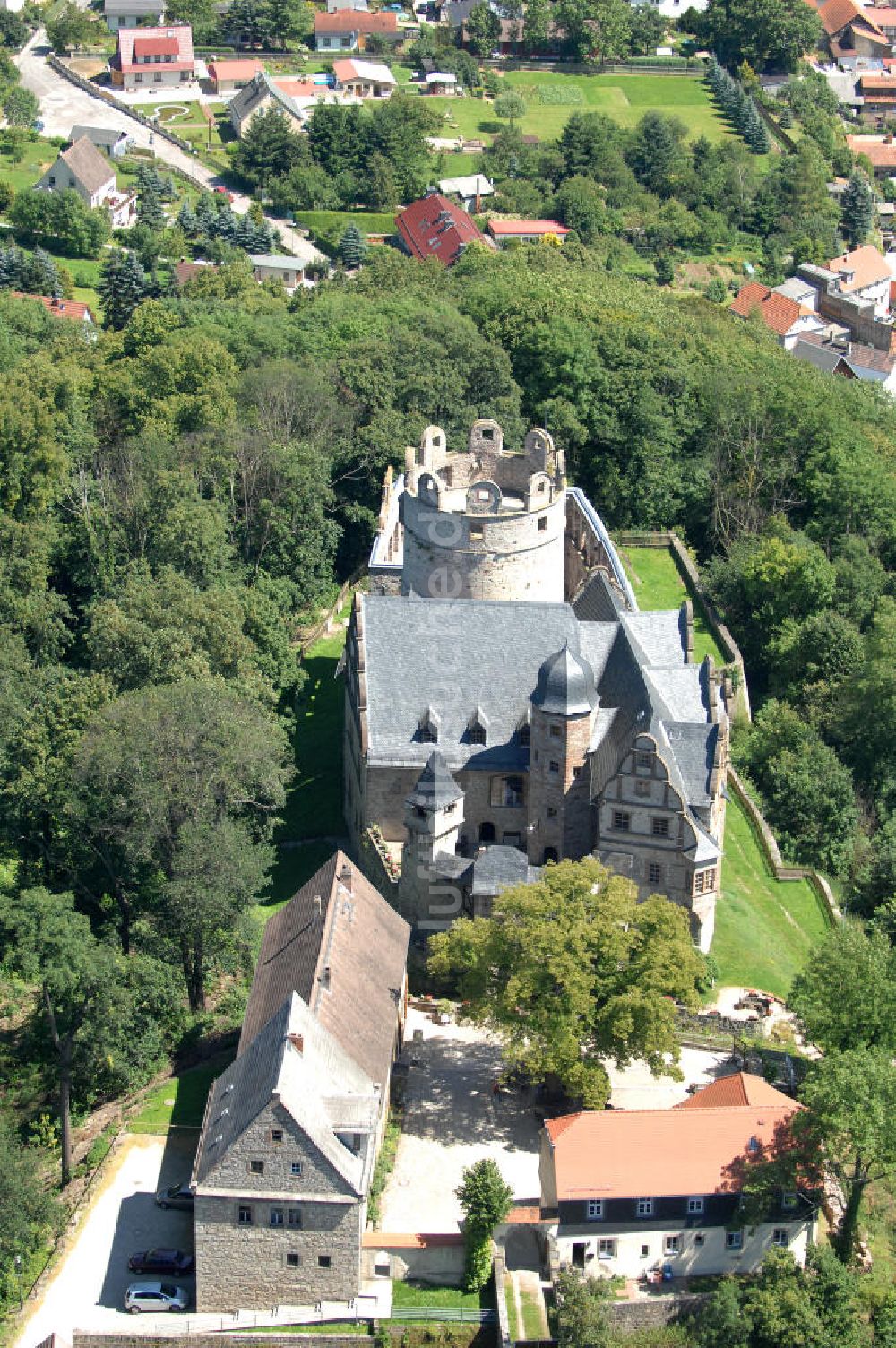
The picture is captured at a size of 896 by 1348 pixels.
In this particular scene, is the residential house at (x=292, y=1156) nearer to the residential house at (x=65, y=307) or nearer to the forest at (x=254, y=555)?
the forest at (x=254, y=555)

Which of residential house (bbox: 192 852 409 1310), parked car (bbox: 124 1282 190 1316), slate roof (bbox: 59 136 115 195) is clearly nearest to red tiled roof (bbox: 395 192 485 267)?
slate roof (bbox: 59 136 115 195)

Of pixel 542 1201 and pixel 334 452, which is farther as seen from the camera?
pixel 334 452

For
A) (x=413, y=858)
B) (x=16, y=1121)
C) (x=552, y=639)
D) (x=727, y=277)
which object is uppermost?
(x=552, y=639)

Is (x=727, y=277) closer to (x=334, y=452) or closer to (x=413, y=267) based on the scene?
(x=413, y=267)

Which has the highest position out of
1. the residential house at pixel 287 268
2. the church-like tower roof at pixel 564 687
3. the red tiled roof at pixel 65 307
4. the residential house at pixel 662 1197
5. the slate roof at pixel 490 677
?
the church-like tower roof at pixel 564 687

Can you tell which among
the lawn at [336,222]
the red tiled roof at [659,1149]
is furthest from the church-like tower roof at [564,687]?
the lawn at [336,222]

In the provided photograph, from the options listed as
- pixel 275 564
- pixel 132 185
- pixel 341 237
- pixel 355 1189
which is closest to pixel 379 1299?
pixel 355 1189
